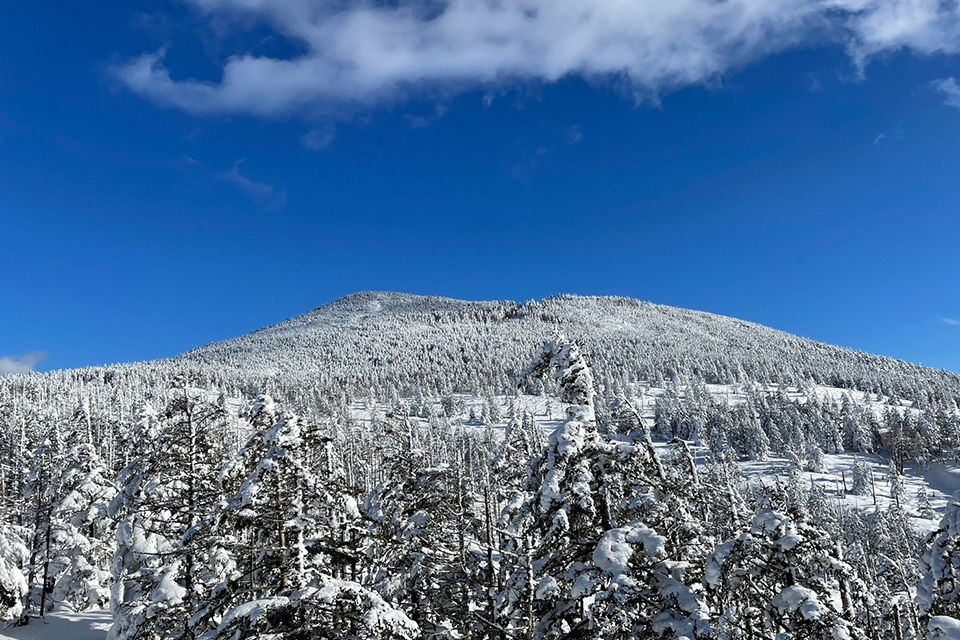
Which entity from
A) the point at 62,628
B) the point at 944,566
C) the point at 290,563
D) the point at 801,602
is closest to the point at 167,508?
the point at 290,563

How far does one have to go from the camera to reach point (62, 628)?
30641 millimetres

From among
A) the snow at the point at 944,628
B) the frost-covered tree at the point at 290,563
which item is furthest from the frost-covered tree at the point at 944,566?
the frost-covered tree at the point at 290,563

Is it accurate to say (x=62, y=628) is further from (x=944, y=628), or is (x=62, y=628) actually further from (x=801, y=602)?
(x=944, y=628)

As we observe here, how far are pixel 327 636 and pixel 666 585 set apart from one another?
547cm

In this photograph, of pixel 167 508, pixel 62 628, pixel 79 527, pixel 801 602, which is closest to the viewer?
pixel 801 602

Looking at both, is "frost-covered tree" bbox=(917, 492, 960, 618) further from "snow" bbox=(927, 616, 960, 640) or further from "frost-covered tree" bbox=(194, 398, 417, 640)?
"frost-covered tree" bbox=(194, 398, 417, 640)

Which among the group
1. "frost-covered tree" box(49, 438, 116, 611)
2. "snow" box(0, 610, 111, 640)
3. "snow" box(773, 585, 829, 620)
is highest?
"snow" box(773, 585, 829, 620)

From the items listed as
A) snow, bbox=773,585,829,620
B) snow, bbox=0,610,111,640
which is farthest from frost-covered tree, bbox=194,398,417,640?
snow, bbox=0,610,111,640

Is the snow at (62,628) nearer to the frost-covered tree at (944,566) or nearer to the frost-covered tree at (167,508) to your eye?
the frost-covered tree at (167,508)

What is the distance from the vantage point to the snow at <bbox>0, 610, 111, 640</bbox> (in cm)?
2878

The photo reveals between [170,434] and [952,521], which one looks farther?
[170,434]

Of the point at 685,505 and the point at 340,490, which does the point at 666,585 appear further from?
the point at 340,490

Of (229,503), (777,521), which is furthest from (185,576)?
(777,521)

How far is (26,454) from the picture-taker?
4781 centimetres
